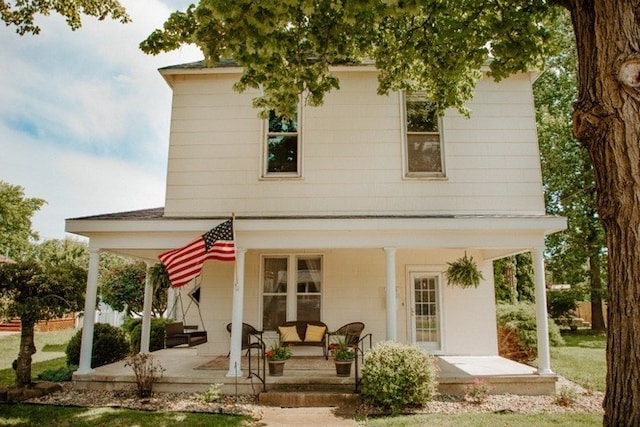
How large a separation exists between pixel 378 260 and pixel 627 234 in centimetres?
729

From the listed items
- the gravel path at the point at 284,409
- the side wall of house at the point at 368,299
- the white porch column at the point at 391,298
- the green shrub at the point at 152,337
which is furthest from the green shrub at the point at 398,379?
the green shrub at the point at 152,337

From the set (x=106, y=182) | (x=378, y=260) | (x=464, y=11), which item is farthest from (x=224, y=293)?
(x=106, y=182)

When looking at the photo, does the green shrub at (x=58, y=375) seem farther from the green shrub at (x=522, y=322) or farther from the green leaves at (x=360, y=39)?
the green shrub at (x=522, y=322)

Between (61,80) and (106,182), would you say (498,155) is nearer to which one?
(61,80)

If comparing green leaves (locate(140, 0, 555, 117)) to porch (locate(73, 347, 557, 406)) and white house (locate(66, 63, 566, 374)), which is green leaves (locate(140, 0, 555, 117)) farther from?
porch (locate(73, 347, 557, 406))

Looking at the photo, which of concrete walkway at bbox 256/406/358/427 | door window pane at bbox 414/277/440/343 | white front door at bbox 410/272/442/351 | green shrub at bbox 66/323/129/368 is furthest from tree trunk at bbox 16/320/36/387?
door window pane at bbox 414/277/440/343

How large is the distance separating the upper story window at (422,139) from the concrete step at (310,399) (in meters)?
5.10

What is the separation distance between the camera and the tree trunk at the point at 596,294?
19.0 metres

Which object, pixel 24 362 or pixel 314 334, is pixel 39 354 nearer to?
pixel 24 362

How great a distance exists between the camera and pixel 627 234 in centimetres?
365

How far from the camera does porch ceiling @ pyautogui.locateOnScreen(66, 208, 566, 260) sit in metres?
8.59

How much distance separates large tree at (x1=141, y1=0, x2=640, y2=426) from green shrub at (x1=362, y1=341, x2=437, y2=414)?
3749 millimetres

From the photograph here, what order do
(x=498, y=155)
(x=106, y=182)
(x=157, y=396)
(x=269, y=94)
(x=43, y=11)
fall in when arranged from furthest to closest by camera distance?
(x=106, y=182) < (x=498, y=155) < (x=43, y=11) < (x=157, y=396) < (x=269, y=94)

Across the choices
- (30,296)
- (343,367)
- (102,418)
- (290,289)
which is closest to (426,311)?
(290,289)
